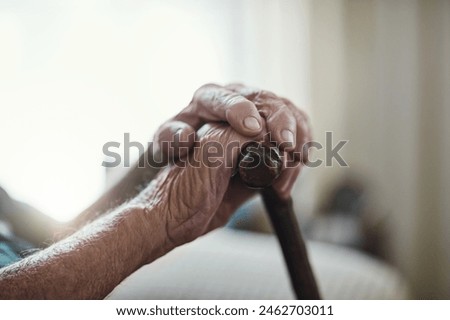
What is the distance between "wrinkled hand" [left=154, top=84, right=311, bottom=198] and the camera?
0.77 meters

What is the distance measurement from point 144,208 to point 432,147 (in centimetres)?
67

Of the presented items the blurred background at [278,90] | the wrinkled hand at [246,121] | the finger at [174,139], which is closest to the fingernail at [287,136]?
the wrinkled hand at [246,121]

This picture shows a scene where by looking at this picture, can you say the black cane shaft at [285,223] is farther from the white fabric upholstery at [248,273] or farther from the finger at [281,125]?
the white fabric upholstery at [248,273]

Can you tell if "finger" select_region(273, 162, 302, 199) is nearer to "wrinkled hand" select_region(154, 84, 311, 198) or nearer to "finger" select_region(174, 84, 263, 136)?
"wrinkled hand" select_region(154, 84, 311, 198)

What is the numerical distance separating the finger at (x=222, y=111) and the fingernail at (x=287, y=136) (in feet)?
0.12

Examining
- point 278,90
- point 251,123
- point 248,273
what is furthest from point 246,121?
point 248,273

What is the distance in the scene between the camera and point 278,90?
42.6 inches

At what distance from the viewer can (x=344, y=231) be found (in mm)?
1229

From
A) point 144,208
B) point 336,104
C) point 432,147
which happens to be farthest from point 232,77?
point 432,147

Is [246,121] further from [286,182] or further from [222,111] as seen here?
[286,182]

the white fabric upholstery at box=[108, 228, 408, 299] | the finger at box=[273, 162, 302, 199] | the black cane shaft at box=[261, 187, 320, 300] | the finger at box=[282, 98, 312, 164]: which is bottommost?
the white fabric upholstery at box=[108, 228, 408, 299]

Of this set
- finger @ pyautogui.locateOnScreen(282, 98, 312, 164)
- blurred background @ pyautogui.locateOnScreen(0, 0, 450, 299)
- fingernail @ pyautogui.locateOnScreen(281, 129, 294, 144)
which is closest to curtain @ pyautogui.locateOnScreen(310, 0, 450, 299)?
blurred background @ pyautogui.locateOnScreen(0, 0, 450, 299)

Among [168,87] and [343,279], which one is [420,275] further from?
[168,87]

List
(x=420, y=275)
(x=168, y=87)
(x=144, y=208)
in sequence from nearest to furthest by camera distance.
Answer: (x=144, y=208), (x=168, y=87), (x=420, y=275)
